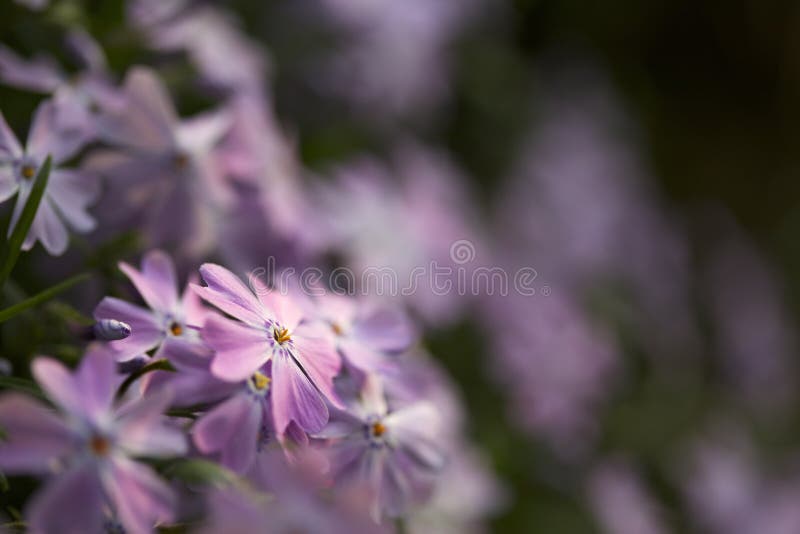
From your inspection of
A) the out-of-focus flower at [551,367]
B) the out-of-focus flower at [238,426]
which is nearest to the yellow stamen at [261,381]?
the out-of-focus flower at [238,426]

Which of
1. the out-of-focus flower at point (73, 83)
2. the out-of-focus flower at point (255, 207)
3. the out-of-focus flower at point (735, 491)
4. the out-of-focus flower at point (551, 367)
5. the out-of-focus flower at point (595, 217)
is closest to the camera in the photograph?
the out-of-focus flower at point (73, 83)

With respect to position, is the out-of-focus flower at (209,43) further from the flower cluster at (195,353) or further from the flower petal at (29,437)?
the flower petal at (29,437)

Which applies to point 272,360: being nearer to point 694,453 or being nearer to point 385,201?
point 385,201

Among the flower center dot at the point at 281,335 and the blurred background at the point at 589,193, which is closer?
the flower center dot at the point at 281,335

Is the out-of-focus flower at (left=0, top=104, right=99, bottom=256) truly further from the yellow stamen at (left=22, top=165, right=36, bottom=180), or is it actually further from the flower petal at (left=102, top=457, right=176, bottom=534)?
the flower petal at (left=102, top=457, right=176, bottom=534)

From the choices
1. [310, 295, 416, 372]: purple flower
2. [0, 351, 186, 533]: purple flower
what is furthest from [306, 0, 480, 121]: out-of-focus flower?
[0, 351, 186, 533]: purple flower

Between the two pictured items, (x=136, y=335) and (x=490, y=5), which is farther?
(x=490, y=5)

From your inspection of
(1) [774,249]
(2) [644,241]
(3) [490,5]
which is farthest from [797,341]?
(3) [490,5]
